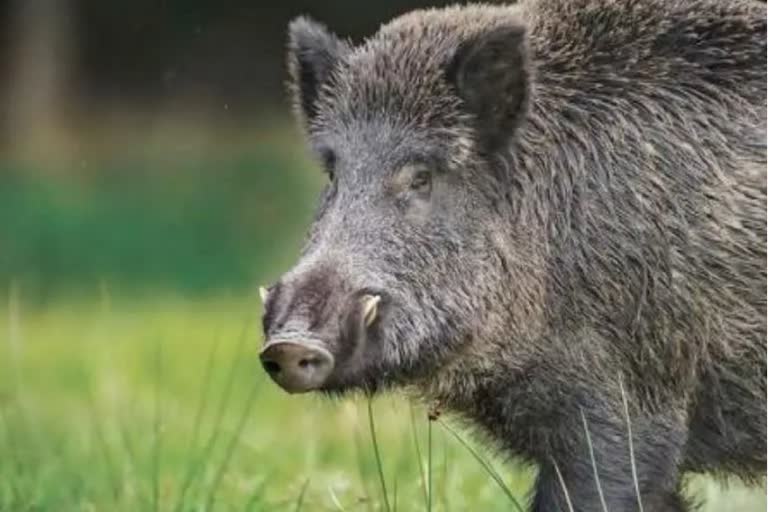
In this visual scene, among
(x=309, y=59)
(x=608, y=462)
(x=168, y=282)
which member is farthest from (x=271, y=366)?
(x=168, y=282)

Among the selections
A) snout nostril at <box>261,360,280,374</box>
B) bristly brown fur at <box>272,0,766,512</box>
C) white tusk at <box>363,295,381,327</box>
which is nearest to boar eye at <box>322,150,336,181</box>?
bristly brown fur at <box>272,0,766,512</box>

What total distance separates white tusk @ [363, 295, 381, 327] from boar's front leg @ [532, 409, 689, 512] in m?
0.62

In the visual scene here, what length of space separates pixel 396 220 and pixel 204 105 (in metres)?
15.6

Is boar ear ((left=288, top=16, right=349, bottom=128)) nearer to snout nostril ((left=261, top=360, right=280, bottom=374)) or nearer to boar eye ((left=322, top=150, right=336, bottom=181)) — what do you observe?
boar eye ((left=322, top=150, right=336, bottom=181))

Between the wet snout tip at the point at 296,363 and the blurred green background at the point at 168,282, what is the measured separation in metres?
0.62

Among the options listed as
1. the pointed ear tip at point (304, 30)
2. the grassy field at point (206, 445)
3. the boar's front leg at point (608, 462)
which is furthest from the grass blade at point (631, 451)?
the pointed ear tip at point (304, 30)

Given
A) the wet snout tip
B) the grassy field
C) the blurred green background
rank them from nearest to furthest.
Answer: the wet snout tip < the grassy field < the blurred green background

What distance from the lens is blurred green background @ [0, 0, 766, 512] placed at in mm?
6406

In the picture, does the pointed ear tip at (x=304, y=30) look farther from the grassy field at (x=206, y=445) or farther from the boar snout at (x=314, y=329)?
the boar snout at (x=314, y=329)

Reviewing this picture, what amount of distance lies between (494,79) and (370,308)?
27.4 inches

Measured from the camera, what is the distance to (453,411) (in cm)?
566

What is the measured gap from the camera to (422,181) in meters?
5.41

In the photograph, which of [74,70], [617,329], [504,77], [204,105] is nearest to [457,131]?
[504,77]

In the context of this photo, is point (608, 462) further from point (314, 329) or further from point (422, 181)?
point (314, 329)
